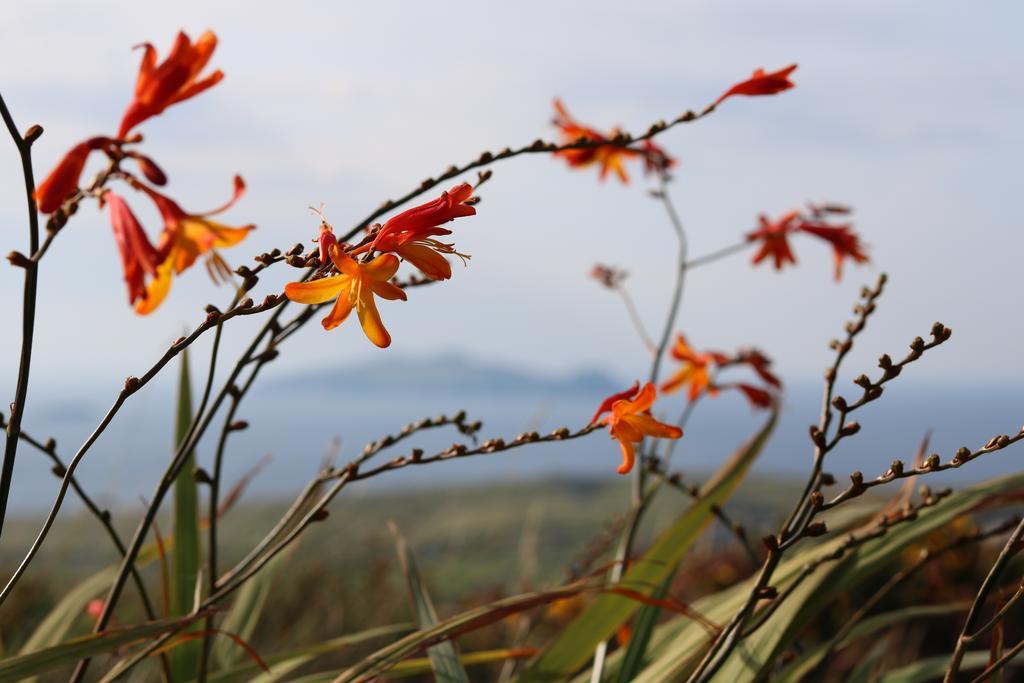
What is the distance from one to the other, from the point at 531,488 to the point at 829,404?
975 cm

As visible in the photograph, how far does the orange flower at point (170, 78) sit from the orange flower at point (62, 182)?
0.07 meters

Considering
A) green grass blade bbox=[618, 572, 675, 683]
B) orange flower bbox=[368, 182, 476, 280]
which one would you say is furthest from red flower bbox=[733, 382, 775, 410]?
orange flower bbox=[368, 182, 476, 280]

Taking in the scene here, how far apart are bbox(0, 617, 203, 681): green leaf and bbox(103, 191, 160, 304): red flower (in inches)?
13.5

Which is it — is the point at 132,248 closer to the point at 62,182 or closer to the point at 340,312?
the point at 62,182

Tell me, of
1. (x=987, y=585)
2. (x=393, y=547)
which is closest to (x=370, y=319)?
(x=987, y=585)

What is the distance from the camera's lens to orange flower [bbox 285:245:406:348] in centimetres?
88

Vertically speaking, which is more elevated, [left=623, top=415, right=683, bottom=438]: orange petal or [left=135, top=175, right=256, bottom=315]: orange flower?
[left=135, top=175, right=256, bottom=315]: orange flower

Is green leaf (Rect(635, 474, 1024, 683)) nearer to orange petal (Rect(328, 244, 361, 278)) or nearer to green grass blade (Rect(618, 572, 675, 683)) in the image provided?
green grass blade (Rect(618, 572, 675, 683))

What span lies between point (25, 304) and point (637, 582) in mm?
872

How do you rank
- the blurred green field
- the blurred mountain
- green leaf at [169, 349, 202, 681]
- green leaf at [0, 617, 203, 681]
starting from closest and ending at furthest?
1. green leaf at [0, 617, 203, 681]
2. green leaf at [169, 349, 202, 681]
3. the blurred green field
4. the blurred mountain

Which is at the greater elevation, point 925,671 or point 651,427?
point 651,427

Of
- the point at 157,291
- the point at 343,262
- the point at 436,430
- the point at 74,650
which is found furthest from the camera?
the point at 436,430

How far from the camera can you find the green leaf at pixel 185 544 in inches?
63.8

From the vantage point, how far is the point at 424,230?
2.94 ft
